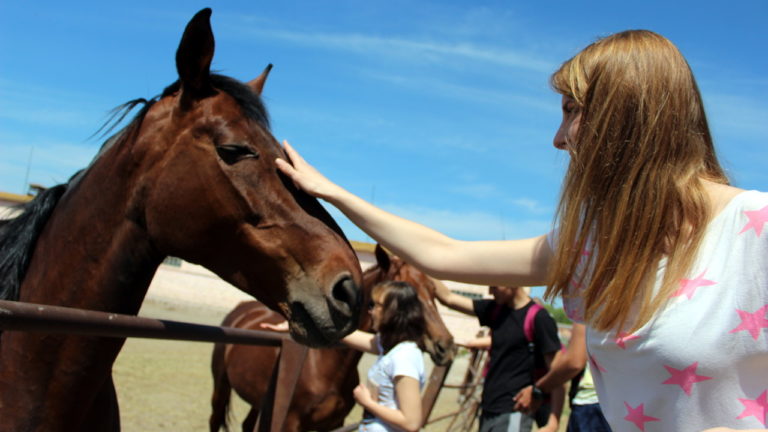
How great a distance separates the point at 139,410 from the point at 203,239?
19.0ft

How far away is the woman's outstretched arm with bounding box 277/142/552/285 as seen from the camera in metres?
1.53

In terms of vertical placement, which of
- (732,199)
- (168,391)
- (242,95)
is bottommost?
(168,391)

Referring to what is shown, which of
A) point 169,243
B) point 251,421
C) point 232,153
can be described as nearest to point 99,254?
point 169,243

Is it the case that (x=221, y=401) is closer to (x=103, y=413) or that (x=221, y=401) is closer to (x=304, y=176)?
(x=103, y=413)

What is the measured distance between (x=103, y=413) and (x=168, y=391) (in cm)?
669

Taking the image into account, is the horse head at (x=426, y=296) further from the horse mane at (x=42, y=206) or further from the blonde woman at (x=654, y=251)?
the blonde woman at (x=654, y=251)

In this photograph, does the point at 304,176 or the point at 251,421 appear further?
the point at 251,421

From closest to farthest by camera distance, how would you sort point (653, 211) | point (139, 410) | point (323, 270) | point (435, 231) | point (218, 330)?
point (653, 211), point (435, 231), point (323, 270), point (218, 330), point (139, 410)

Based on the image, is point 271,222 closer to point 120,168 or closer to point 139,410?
point 120,168

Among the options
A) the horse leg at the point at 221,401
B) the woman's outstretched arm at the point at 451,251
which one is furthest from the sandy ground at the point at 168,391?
the woman's outstretched arm at the point at 451,251

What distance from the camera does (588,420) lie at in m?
4.00

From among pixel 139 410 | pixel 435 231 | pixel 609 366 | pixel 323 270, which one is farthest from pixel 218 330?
pixel 139 410

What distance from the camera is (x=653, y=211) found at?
124 cm

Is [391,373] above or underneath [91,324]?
underneath
